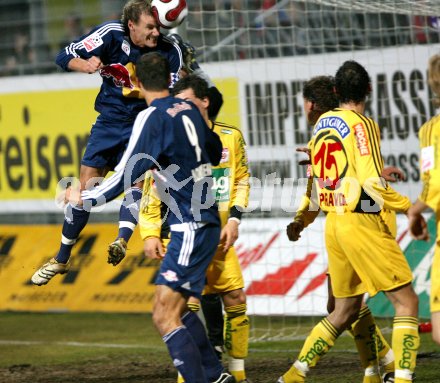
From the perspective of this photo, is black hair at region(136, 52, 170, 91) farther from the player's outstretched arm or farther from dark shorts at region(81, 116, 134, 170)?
dark shorts at region(81, 116, 134, 170)

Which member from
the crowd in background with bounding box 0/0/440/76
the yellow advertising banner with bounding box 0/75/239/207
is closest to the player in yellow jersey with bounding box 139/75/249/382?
the crowd in background with bounding box 0/0/440/76

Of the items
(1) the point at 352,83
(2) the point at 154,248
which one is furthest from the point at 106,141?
(1) the point at 352,83

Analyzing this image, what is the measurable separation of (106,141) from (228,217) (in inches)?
43.1

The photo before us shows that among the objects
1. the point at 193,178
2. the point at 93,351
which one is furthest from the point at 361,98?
the point at 93,351

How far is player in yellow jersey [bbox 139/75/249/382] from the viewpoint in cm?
796

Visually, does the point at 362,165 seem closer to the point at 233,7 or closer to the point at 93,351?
the point at 93,351

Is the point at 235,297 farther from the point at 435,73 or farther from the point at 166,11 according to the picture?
the point at 435,73

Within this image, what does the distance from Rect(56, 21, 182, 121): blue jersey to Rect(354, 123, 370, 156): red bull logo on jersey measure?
6.04 ft

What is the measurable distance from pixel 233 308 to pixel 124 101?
175 centimetres

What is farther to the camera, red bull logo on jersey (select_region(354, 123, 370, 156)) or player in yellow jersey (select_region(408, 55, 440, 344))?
red bull logo on jersey (select_region(354, 123, 370, 156))

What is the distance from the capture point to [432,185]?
6.23 metres

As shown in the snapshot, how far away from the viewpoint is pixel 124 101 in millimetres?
8383

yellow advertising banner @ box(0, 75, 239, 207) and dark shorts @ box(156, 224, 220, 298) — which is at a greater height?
yellow advertising banner @ box(0, 75, 239, 207)

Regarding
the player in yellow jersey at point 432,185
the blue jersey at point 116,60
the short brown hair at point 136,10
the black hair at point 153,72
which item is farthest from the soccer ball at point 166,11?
the player in yellow jersey at point 432,185
